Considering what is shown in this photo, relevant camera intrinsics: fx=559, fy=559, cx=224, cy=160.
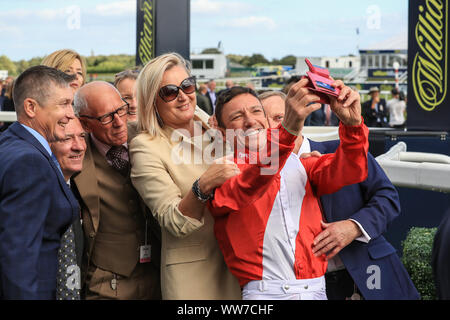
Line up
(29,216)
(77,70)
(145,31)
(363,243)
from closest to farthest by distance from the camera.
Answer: (29,216) < (363,243) < (77,70) < (145,31)

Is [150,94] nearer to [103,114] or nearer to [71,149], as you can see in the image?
[103,114]

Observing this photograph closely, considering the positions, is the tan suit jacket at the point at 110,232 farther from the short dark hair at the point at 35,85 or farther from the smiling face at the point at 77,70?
the smiling face at the point at 77,70

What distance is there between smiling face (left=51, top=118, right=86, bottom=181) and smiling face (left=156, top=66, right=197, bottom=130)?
0.34 m

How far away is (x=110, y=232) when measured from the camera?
2.26 m

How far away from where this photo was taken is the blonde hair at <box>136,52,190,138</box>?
2.25m

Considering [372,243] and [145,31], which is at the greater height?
[145,31]

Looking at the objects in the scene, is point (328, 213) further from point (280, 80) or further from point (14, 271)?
point (280, 80)

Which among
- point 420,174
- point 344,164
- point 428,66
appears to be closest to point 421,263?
point 420,174

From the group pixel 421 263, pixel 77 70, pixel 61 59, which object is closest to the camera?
pixel 421 263

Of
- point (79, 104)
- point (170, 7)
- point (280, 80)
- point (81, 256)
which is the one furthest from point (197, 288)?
point (280, 80)

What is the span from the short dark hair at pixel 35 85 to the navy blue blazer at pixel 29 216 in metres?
0.13

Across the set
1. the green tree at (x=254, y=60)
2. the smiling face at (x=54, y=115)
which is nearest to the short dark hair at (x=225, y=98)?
the smiling face at (x=54, y=115)

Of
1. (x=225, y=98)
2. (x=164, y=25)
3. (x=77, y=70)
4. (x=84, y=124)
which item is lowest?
(x=84, y=124)

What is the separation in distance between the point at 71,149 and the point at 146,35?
741 centimetres
